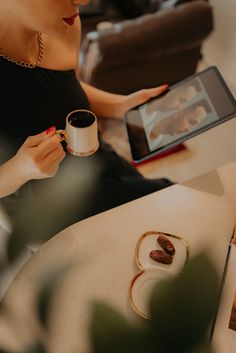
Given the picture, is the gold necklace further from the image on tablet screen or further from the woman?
the image on tablet screen

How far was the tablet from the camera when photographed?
107 centimetres

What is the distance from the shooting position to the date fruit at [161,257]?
2.92ft

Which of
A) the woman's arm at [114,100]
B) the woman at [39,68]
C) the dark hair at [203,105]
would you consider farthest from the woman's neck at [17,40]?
the dark hair at [203,105]

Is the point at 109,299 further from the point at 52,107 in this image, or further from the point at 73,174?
the point at 52,107

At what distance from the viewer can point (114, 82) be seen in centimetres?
197

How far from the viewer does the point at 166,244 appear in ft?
3.02

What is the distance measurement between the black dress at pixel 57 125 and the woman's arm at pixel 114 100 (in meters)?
0.13

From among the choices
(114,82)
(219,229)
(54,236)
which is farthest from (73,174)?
(114,82)

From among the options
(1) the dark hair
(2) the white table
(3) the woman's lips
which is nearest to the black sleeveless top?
(3) the woman's lips

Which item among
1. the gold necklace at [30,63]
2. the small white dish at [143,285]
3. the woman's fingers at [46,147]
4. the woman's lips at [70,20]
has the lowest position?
the small white dish at [143,285]

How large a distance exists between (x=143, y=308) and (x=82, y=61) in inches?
57.2

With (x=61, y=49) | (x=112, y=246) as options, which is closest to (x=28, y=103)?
(x=61, y=49)

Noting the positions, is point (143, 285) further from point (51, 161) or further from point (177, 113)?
point (177, 113)

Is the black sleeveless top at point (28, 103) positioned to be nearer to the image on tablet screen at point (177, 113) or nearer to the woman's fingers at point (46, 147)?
the woman's fingers at point (46, 147)
